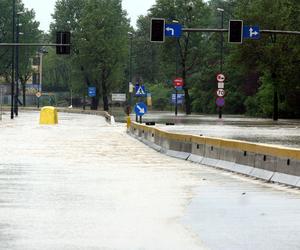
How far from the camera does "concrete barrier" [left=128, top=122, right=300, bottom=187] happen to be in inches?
664

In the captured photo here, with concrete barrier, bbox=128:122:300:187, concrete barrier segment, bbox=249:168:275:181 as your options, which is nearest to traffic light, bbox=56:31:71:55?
concrete barrier, bbox=128:122:300:187

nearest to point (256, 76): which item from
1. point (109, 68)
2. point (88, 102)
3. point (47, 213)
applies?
point (109, 68)

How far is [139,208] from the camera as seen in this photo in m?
12.2

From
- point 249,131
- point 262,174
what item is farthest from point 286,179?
point 249,131

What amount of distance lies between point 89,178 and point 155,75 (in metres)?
149

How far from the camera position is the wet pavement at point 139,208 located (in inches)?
369

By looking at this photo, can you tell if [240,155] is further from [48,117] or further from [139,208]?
[48,117]

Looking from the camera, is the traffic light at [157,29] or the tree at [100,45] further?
the tree at [100,45]

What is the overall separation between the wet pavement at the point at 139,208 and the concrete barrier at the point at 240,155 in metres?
0.44

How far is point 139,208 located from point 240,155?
802cm

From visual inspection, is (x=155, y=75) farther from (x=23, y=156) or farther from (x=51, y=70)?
(x=23, y=156)

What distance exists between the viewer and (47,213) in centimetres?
1155

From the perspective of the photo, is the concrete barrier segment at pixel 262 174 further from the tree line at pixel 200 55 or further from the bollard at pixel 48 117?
the tree line at pixel 200 55

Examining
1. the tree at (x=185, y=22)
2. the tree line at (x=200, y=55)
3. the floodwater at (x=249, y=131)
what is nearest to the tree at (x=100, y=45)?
the tree line at (x=200, y=55)
